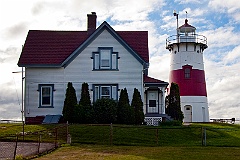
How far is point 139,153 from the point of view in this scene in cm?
2003

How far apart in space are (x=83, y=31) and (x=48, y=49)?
3.58m

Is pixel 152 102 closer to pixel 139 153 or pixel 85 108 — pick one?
pixel 85 108

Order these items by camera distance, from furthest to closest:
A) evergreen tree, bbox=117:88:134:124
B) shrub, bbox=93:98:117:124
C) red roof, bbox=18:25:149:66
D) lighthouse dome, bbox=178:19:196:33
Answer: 1. lighthouse dome, bbox=178:19:196:33
2. red roof, bbox=18:25:149:66
3. evergreen tree, bbox=117:88:134:124
4. shrub, bbox=93:98:117:124

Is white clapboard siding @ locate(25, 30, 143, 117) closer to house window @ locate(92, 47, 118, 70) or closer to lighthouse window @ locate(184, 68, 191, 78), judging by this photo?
house window @ locate(92, 47, 118, 70)

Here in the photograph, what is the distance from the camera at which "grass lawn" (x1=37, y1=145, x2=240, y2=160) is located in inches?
736

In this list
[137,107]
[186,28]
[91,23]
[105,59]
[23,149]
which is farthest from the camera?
[186,28]

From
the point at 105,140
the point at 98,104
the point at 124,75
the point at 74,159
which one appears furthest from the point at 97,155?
the point at 124,75

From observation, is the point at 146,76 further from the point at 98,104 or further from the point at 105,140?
the point at 105,140

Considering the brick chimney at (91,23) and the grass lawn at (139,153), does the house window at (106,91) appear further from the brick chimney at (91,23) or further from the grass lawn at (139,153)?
the grass lawn at (139,153)

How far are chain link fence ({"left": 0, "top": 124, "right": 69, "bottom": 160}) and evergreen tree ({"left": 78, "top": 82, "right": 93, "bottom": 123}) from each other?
3.99 meters

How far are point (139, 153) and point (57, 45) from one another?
18205 mm

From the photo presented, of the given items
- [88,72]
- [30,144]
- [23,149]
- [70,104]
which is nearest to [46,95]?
[70,104]

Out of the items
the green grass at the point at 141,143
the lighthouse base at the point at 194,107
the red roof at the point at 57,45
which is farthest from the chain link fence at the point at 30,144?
the lighthouse base at the point at 194,107

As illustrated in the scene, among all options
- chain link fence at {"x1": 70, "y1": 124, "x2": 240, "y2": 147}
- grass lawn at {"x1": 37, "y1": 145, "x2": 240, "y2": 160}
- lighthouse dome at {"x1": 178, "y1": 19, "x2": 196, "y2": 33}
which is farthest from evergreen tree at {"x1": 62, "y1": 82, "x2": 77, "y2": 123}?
lighthouse dome at {"x1": 178, "y1": 19, "x2": 196, "y2": 33}
